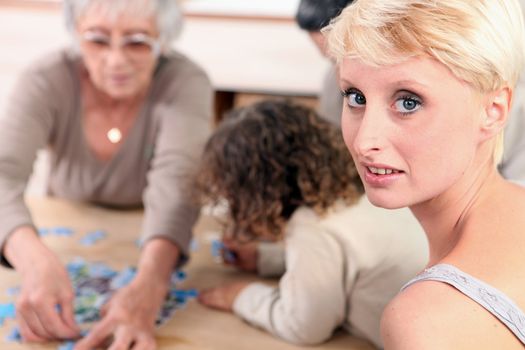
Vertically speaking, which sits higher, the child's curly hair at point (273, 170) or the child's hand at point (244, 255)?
the child's curly hair at point (273, 170)

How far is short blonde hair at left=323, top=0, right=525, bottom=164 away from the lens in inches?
39.4

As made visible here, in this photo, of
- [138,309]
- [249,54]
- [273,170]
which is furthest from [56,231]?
[249,54]

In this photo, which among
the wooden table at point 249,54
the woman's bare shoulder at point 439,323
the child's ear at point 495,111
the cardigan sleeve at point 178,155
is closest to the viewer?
the woman's bare shoulder at point 439,323

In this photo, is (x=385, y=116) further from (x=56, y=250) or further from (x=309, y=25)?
(x=56, y=250)

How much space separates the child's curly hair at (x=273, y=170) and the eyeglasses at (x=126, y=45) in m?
0.47

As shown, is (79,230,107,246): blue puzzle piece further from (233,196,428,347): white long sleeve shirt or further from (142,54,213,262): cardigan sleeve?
(233,196,428,347): white long sleeve shirt

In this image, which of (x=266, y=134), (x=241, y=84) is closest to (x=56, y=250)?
(x=266, y=134)

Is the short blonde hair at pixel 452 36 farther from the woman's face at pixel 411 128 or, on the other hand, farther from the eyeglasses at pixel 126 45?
the eyeglasses at pixel 126 45

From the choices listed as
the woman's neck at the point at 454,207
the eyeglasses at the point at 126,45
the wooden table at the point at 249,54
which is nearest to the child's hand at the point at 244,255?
the eyeglasses at the point at 126,45

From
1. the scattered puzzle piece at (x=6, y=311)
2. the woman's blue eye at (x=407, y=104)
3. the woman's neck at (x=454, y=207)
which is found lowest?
the scattered puzzle piece at (x=6, y=311)

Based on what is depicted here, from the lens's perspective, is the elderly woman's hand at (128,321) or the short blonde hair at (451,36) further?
the elderly woman's hand at (128,321)

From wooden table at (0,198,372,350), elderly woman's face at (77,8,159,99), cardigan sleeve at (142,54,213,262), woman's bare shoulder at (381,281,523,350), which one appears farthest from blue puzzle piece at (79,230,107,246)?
woman's bare shoulder at (381,281,523,350)

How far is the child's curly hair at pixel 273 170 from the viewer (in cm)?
178

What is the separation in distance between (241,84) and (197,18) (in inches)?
Result: 16.4
